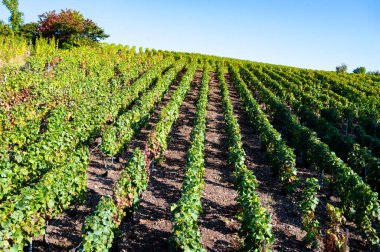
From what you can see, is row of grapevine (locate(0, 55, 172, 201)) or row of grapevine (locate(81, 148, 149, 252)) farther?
row of grapevine (locate(0, 55, 172, 201))

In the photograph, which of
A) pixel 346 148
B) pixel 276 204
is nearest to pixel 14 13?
pixel 346 148

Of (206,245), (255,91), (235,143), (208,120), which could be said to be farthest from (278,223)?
(255,91)

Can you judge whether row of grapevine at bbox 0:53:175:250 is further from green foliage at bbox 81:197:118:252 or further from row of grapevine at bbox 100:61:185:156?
row of grapevine at bbox 100:61:185:156

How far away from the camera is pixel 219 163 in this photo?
13.4 m

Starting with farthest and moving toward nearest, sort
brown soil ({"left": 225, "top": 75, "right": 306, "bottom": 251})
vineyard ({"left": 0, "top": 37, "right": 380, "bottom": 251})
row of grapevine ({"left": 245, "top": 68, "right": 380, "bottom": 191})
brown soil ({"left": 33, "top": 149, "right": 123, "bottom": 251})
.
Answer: row of grapevine ({"left": 245, "top": 68, "right": 380, "bottom": 191})
brown soil ({"left": 225, "top": 75, "right": 306, "bottom": 251})
brown soil ({"left": 33, "top": 149, "right": 123, "bottom": 251})
vineyard ({"left": 0, "top": 37, "right": 380, "bottom": 251})

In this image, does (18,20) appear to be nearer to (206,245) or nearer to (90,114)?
(90,114)

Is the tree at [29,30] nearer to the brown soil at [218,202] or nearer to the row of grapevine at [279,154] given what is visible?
the brown soil at [218,202]

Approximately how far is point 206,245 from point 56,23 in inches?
1513

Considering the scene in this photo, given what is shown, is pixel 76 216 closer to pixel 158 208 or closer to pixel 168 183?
pixel 158 208

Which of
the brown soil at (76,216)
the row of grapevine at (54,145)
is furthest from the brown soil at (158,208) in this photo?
the row of grapevine at (54,145)

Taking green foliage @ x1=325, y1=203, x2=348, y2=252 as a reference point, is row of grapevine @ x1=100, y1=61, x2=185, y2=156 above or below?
above

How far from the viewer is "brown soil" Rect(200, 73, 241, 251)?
830cm

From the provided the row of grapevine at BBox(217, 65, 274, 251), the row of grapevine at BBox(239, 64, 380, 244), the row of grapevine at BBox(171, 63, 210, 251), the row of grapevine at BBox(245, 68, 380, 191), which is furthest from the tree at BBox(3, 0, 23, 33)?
the row of grapevine at BBox(217, 65, 274, 251)

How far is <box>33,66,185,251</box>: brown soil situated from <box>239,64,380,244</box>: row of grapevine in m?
7.16
